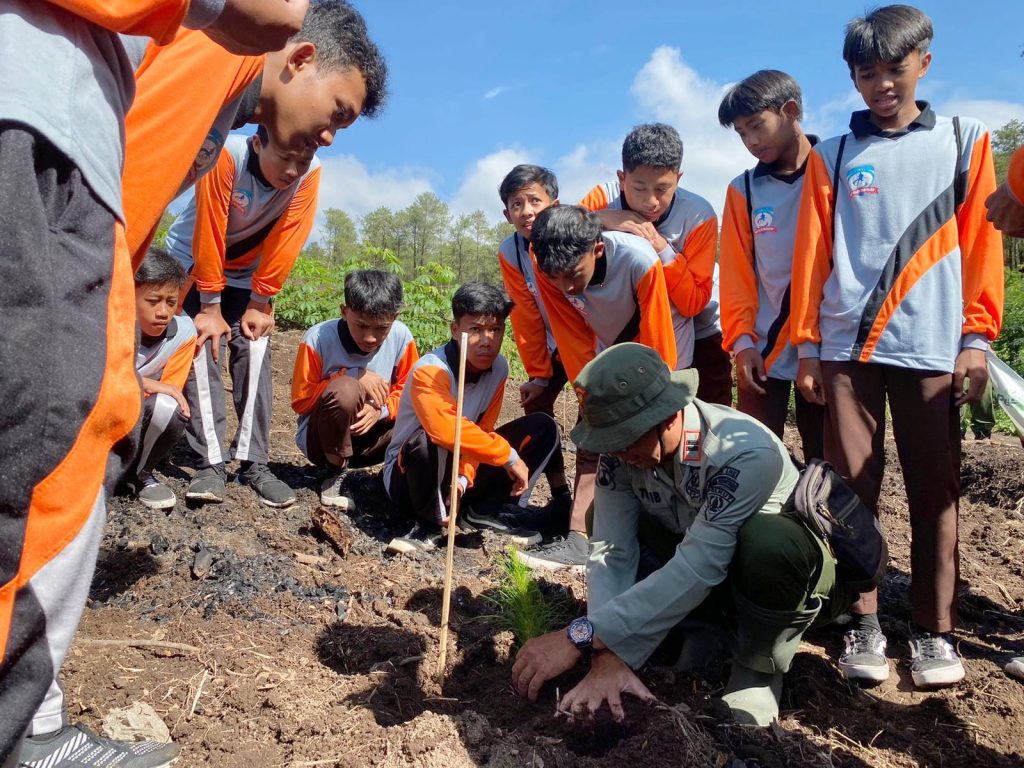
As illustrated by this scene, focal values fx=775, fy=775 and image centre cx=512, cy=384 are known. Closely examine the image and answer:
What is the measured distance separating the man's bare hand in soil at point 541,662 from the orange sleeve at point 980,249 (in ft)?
6.26

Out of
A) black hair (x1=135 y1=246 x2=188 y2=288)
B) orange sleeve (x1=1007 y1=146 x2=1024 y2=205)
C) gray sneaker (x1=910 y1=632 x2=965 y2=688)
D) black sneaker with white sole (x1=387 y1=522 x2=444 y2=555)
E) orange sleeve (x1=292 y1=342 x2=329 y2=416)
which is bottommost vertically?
gray sneaker (x1=910 y1=632 x2=965 y2=688)

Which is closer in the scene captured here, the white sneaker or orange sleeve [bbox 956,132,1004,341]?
orange sleeve [bbox 956,132,1004,341]

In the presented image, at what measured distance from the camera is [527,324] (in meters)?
4.56

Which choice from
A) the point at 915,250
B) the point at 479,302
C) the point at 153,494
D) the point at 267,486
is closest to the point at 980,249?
the point at 915,250

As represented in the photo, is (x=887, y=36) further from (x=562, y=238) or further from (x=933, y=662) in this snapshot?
(x=933, y=662)

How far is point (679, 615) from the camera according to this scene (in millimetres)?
2395

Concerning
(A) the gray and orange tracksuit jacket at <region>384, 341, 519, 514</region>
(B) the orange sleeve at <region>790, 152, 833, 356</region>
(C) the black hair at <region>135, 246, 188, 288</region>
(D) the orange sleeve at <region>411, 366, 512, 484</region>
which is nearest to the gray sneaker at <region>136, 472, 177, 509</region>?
(C) the black hair at <region>135, 246, 188, 288</region>

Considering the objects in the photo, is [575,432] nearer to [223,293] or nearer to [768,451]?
[768,451]

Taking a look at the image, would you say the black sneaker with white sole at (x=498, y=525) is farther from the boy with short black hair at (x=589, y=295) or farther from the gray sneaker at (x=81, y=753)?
the gray sneaker at (x=81, y=753)

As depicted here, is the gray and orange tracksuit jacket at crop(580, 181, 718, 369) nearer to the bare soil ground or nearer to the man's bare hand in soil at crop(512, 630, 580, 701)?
the bare soil ground

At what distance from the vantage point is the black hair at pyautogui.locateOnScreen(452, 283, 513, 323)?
418 centimetres

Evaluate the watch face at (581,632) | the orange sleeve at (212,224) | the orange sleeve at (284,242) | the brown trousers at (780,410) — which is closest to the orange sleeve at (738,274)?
the brown trousers at (780,410)

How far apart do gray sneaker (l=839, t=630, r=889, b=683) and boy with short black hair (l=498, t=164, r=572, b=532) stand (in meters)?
1.96

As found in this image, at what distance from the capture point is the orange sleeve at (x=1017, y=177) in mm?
2254
